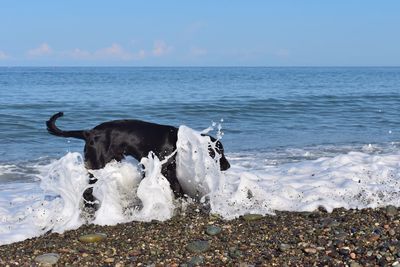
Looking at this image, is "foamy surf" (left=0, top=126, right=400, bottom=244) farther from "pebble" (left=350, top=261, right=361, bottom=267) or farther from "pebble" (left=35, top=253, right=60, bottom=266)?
"pebble" (left=350, top=261, right=361, bottom=267)

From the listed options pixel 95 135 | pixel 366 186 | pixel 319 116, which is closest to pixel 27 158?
pixel 95 135

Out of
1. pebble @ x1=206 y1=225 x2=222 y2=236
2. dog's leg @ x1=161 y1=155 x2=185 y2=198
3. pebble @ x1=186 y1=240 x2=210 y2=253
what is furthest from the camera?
dog's leg @ x1=161 y1=155 x2=185 y2=198

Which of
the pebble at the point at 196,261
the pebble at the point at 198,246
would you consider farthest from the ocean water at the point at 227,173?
the pebble at the point at 196,261

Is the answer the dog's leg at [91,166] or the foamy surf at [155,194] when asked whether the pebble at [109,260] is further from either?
the dog's leg at [91,166]

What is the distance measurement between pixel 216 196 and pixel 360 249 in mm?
1811

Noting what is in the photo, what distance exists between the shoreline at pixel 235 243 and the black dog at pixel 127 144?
26.0 inches

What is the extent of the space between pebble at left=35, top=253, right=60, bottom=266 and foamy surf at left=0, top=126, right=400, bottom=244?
2.83 feet

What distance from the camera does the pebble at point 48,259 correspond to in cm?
404

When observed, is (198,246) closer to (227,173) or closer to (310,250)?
(310,250)

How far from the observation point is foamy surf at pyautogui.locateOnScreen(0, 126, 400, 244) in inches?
208

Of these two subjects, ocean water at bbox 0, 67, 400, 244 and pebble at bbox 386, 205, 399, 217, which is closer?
pebble at bbox 386, 205, 399, 217

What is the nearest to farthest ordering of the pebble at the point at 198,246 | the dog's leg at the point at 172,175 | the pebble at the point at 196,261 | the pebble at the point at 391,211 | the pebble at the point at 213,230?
the pebble at the point at 196,261, the pebble at the point at 198,246, the pebble at the point at 213,230, the pebble at the point at 391,211, the dog's leg at the point at 172,175

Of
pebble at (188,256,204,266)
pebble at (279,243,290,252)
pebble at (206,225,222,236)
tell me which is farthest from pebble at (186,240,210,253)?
pebble at (279,243,290,252)

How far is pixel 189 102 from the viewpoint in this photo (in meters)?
21.6
